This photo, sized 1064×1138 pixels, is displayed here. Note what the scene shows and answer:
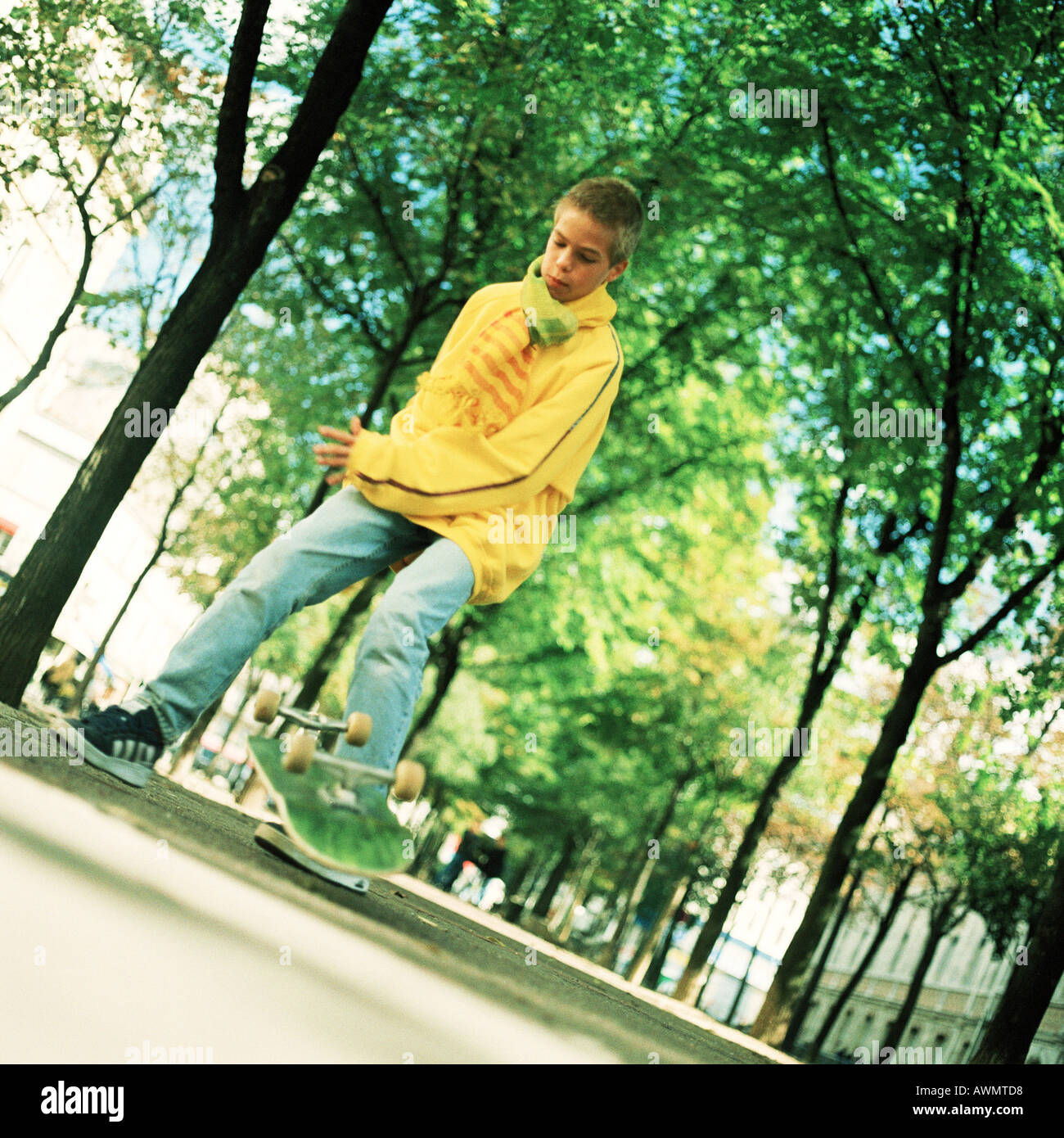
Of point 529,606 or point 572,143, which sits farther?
point 529,606

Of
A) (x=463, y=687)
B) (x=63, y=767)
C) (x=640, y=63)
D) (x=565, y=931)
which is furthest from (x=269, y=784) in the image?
(x=565, y=931)

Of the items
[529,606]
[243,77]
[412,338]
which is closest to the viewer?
[243,77]

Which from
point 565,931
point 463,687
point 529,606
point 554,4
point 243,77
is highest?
point 554,4

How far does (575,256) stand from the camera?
3.82m

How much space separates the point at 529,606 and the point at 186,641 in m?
17.4

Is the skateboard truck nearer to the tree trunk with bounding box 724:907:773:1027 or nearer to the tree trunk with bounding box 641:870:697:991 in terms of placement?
the tree trunk with bounding box 641:870:697:991

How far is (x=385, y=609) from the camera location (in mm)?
3408

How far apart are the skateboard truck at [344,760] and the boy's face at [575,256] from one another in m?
1.64

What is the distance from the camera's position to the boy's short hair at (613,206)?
3.76m

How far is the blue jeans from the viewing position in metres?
3.37

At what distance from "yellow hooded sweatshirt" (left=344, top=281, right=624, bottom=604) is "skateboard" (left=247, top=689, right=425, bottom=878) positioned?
2.72ft

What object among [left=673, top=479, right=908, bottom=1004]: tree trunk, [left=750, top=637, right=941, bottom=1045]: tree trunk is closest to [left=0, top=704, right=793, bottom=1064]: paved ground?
[left=750, top=637, right=941, bottom=1045]: tree trunk
